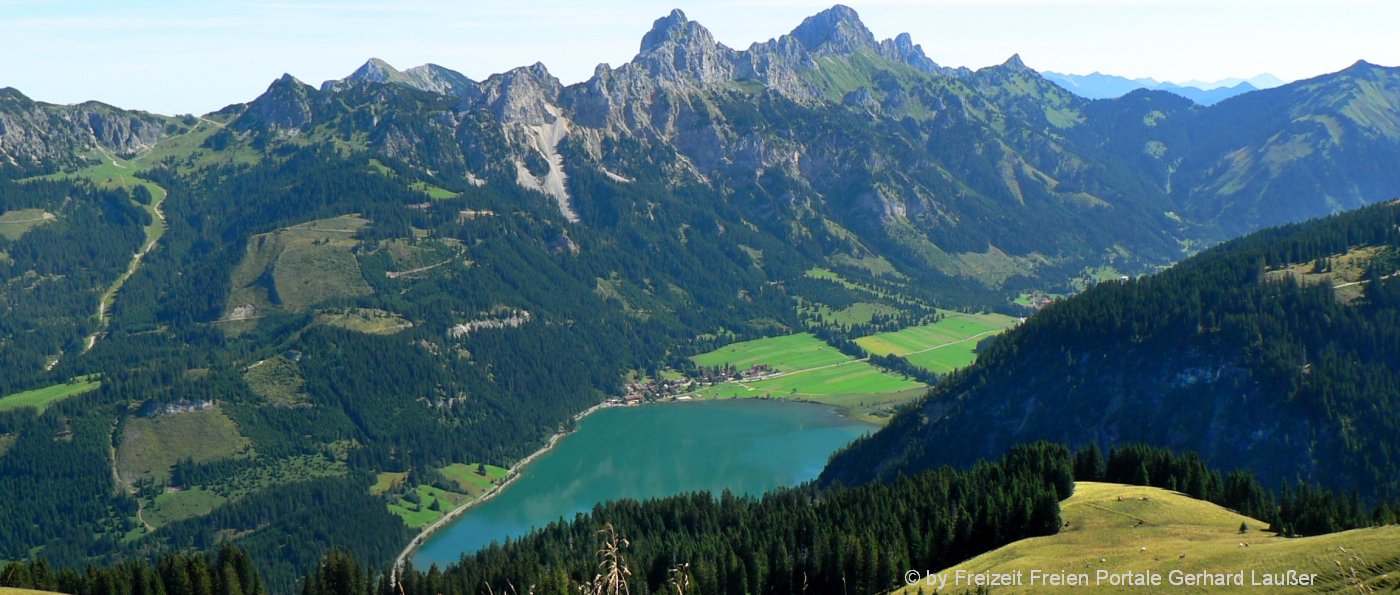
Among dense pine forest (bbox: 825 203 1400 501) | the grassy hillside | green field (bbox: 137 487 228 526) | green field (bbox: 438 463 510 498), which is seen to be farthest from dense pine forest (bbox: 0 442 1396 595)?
green field (bbox: 137 487 228 526)

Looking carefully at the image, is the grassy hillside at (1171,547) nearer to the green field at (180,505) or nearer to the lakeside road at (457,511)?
the lakeside road at (457,511)

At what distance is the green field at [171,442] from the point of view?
172m

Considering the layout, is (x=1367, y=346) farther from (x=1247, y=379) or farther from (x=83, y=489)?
(x=83, y=489)

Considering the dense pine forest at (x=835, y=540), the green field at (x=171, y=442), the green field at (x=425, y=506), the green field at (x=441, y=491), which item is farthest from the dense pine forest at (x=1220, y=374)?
the green field at (x=171, y=442)

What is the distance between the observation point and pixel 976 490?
298ft

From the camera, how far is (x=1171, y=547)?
66562 mm

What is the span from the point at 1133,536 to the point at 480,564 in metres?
61.3

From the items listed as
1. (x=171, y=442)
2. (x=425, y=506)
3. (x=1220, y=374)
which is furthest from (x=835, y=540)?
(x=171, y=442)

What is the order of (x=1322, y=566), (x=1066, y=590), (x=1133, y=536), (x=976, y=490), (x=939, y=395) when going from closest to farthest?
(x=1322, y=566) < (x=1066, y=590) < (x=1133, y=536) < (x=976, y=490) < (x=939, y=395)

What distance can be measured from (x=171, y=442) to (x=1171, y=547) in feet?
511

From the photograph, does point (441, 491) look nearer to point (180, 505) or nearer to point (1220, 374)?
point (180, 505)

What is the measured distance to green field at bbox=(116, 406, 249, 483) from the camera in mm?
171625

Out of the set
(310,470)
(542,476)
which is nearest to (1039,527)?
(542,476)

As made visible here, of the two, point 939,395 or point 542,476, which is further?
point 542,476
